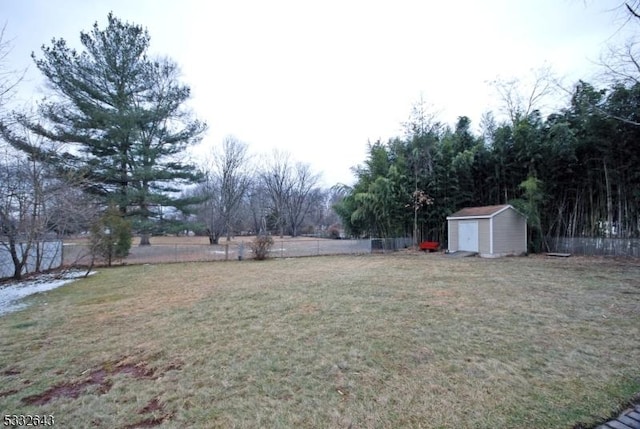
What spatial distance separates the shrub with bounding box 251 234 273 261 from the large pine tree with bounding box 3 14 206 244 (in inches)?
183

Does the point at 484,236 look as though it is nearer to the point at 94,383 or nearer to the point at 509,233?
the point at 509,233

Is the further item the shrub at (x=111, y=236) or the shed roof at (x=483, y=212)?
the shed roof at (x=483, y=212)

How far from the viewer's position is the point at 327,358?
2.73 m

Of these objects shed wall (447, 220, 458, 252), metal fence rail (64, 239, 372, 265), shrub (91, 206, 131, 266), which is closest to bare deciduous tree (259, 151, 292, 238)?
metal fence rail (64, 239, 372, 265)

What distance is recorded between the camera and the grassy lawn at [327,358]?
1932 millimetres

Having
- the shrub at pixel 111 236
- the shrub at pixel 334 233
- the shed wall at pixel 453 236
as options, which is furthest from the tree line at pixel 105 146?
the shrub at pixel 334 233

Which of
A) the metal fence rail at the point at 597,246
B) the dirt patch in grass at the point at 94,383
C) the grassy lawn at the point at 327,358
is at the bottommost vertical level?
the dirt patch in grass at the point at 94,383

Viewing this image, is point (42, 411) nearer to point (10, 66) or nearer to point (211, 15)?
point (10, 66)

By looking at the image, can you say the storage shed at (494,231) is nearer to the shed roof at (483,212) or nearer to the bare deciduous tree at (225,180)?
the shed roof at (483,212)

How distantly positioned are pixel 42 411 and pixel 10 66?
6218 mm

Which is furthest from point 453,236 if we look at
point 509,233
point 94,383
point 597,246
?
point 94,383

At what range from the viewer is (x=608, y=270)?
7.59 meters

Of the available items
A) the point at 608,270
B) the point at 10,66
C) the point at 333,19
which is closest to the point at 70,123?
the point at 10,66

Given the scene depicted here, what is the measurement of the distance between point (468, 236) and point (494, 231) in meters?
1.05
